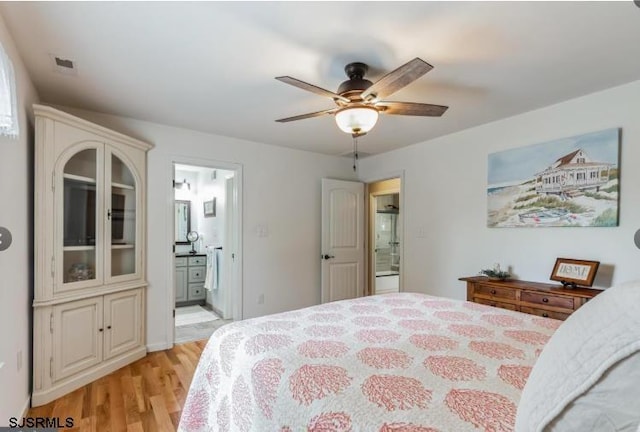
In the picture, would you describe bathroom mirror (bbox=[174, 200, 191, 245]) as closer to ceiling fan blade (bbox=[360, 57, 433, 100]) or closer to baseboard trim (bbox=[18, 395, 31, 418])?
baseboard trim (bbox=[18, 395, 31, 418])

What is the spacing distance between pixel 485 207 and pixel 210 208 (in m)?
3.97

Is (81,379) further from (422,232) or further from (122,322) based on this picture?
(422,232)

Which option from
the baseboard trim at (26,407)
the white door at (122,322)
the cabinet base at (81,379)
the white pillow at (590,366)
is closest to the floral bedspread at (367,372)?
the white pillow at (590,366)

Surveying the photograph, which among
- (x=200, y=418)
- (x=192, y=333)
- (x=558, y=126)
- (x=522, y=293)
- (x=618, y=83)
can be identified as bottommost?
(x=192, y=333)

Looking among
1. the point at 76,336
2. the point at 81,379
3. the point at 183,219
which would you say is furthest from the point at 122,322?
the point at 183,219

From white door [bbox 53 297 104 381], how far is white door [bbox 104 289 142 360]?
7cm

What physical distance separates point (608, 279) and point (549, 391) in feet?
8.15

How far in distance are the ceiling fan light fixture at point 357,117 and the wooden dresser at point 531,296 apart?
6.07 feet

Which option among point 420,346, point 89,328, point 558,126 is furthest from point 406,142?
point 89,328

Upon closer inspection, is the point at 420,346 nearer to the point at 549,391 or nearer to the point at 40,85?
the point at 549,391

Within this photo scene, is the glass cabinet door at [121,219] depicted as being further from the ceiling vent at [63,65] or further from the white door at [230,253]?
the white door at [230,253]

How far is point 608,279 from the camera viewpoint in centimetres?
250

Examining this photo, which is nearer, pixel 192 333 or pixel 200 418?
pixel 200 418

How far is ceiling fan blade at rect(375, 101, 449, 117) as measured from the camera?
6.91 ft
